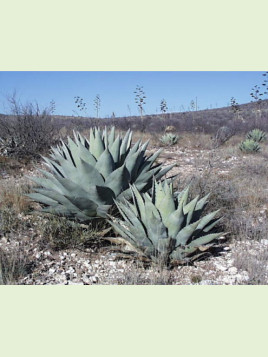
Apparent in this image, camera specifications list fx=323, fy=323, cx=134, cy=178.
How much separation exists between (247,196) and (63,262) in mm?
3416

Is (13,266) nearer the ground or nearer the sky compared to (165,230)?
nearer the ground

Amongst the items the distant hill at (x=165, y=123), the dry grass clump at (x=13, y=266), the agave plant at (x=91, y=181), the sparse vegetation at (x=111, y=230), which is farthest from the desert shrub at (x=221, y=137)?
the dry grass clump at (x=13, y=266)

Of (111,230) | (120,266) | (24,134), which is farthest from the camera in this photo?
(24,134)

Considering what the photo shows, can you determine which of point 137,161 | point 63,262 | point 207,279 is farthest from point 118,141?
point 207,279

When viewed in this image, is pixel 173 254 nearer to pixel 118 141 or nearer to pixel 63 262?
pixel 63 262

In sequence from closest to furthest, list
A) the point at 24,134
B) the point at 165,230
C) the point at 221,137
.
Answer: the point at 165,230, the point at 24,134, the point at 221,137

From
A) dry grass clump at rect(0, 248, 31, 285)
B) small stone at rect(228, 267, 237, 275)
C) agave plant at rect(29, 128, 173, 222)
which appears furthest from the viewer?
agave plant at rect(29, 128, 173, 222)

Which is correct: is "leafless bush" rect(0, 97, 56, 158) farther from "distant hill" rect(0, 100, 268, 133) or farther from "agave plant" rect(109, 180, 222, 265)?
"agave plant" rect(109, 180, 222, 265)

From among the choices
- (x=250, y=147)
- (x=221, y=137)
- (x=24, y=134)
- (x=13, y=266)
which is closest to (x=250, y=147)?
(x=250, y=147)

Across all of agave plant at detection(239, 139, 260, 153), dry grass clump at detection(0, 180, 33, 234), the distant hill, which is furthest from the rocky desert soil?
the distant hill

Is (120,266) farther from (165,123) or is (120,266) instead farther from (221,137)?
(165,123)

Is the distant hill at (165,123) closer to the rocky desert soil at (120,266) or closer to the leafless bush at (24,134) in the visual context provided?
the leafless bush at (24,134)

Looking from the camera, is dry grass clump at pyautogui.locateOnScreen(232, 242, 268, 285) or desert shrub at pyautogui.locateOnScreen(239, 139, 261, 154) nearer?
dry grass clump at pyautogui.locateOnScreen(232, 242, 268, 285)

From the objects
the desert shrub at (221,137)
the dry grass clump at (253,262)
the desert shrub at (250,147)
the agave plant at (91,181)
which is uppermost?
the desert shrub at (221,137)
